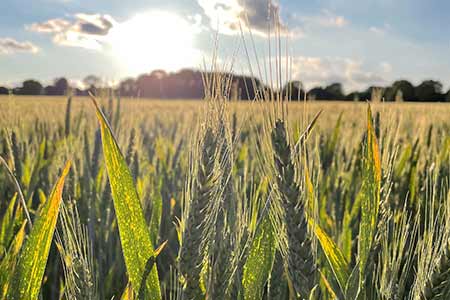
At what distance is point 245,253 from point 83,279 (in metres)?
0.27

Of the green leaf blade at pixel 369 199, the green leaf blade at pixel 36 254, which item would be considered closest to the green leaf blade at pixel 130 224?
the green leaf blade at pixel 36 254

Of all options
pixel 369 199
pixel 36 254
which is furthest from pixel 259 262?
pixel 36 254

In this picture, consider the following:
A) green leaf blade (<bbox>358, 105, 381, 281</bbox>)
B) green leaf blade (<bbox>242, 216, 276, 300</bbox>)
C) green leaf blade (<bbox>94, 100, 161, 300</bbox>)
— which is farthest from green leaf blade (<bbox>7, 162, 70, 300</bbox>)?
green leaf blade (<bbox>358, 105, 381, 281</bbox>)

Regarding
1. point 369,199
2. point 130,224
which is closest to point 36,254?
point 130,224

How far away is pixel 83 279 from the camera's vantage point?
0.61 meters

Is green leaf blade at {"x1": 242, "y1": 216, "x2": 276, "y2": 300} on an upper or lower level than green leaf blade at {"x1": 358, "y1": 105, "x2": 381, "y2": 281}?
lower

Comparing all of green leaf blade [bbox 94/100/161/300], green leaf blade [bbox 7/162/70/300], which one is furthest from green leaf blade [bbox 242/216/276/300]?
green leaf blade [bbox 7/162/70/300]

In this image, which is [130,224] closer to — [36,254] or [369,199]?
[36,254]

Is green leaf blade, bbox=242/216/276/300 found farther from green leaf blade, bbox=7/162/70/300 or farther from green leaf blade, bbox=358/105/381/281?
green leaf blade, bbox=7/162/70/300

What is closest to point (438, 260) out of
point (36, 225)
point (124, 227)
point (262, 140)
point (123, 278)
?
→ point (262, 140)

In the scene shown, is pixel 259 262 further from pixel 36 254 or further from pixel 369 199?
pixel 36 254

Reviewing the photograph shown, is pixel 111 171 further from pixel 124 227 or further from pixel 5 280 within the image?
pixel 5 280

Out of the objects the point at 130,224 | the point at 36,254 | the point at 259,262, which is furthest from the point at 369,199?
the point at 36,254

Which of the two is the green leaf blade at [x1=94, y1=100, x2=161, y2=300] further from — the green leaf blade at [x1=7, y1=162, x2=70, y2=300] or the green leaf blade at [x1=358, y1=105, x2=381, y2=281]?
the green leaf blade at [x1=358, y1=105, x2=381, y2=281]
